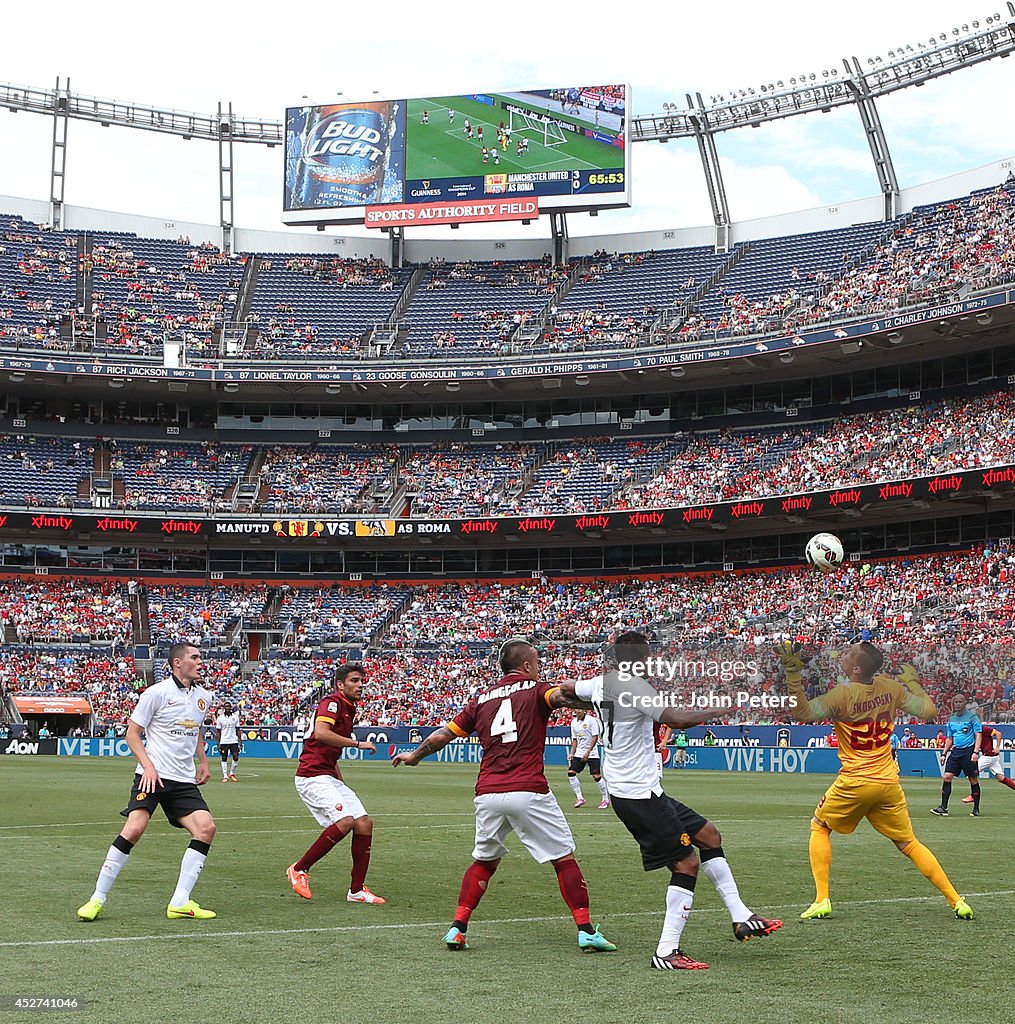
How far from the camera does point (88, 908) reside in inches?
427

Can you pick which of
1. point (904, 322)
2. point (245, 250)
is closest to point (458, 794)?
point (904, 322)

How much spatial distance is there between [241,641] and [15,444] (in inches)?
629

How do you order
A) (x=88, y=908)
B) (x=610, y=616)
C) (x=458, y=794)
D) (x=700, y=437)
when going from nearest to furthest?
(x=88, y=908) → (x=458, y=794) → (x=610, y=616) → (x=700, y=437)

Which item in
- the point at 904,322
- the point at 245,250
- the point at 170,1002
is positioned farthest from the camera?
the point at 245,250

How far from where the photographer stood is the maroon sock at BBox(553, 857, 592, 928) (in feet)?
31.4

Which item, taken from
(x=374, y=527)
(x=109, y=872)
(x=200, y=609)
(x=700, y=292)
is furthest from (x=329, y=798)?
(x=700, y=292)

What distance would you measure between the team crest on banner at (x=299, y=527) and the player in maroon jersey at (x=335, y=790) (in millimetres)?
51223

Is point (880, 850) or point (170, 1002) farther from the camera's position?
point (880, 850)

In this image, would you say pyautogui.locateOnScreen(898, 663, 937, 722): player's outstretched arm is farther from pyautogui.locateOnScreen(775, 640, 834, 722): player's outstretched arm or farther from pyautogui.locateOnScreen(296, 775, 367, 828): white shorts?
pyautogui.locateOnScreen(296, 775, 367, 828): white shorts

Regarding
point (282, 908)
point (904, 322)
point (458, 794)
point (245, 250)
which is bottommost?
point (458, 794)

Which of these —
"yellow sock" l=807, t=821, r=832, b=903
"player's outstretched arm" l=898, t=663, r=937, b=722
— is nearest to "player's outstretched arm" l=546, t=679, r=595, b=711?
"yellow sock" l=807, t=821, r=832, b=903

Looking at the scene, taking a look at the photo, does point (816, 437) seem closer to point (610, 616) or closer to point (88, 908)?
point (610, 616)

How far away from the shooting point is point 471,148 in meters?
69.8

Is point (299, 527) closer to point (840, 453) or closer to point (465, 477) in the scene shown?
point (465, 477)
